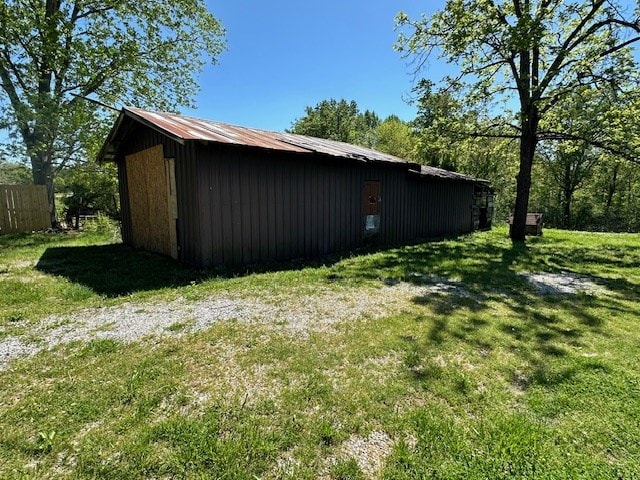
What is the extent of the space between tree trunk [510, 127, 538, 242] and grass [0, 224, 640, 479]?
6.85 m

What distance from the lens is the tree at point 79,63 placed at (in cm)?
1198

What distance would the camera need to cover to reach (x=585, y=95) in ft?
33.4

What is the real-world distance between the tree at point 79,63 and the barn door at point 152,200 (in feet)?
20.7

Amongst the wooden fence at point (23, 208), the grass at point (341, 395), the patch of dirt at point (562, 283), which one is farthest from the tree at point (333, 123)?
the grass at point (341, 395)

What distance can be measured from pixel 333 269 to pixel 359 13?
985 centimetres

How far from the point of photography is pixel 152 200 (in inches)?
311

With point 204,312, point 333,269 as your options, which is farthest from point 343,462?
point 333,269

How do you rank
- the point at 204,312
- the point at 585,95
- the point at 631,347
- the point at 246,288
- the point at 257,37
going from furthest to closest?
the point at 257,37 → the point at 585,95 → the point at 246,288 → the point at 204,312 → the point at 631,347

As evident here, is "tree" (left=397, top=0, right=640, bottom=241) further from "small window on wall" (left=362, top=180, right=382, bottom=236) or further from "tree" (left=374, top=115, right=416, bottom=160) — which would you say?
"tree" (left=374, top=115, right=416, bottom=160)

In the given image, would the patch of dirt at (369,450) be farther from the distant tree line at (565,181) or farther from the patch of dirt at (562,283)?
the distant tree line at (565,181)

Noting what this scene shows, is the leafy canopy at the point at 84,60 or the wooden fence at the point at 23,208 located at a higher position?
the leafy canopy at the point at 84,60

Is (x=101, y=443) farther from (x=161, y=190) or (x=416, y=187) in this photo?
(x=416, y=187)

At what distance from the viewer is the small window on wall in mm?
9219

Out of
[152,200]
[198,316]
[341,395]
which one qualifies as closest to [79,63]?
[152,200]
